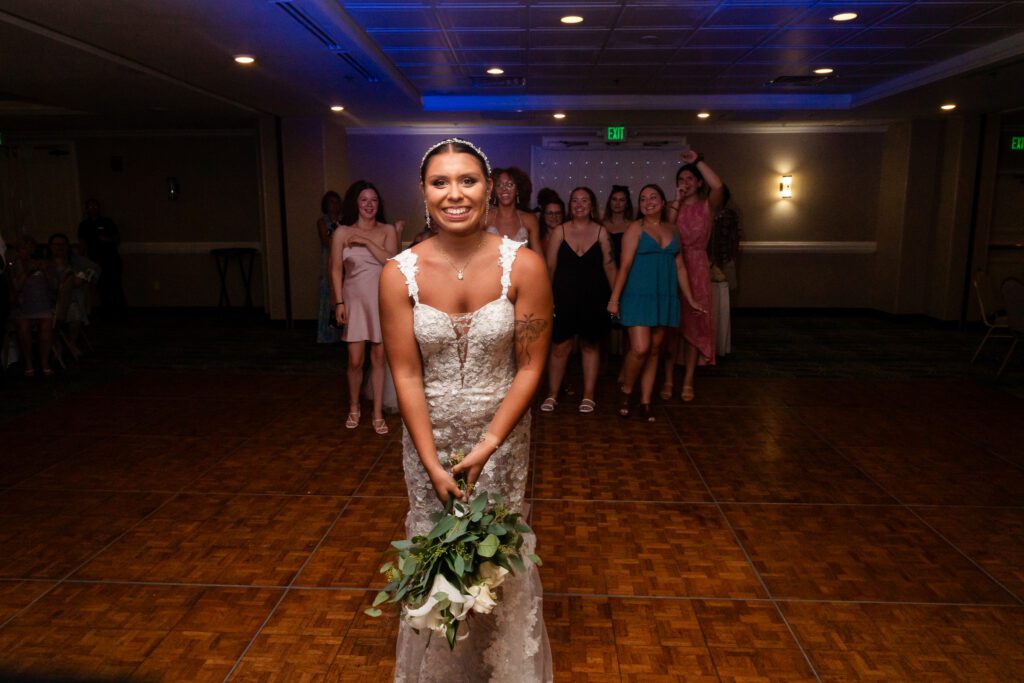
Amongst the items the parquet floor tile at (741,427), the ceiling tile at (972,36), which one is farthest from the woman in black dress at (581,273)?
the ceiling tile at (972,36)

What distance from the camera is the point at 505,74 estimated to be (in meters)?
8.07

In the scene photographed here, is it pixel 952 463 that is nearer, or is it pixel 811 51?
pixel 952 463

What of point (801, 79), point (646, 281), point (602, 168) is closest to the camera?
point (646, 281)

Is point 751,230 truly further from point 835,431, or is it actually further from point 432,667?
point 432,667

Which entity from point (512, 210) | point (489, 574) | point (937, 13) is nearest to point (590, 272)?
point (512, 210)

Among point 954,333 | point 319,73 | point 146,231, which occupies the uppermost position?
point 319,73

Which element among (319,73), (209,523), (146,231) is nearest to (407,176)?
(146,231)

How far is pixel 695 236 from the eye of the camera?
232 inches

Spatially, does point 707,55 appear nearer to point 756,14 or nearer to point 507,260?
point 756,14

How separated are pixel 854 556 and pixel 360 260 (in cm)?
336

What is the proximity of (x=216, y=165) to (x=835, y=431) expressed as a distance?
32.6 ft

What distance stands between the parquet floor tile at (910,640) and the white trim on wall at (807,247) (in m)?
9.49

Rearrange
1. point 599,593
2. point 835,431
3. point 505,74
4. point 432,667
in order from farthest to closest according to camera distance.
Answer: point 505,74 → point 835,431 → point 599,593 → point 432,667

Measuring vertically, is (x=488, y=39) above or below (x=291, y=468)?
above
